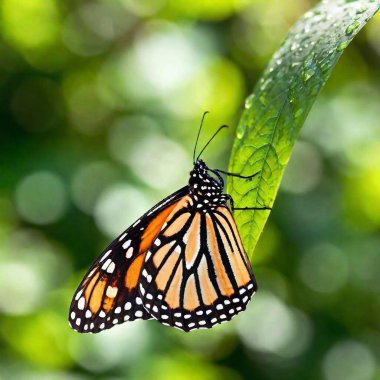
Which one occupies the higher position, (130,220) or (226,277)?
(130,220)

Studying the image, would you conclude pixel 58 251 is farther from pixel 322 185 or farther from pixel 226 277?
pixel 226 277

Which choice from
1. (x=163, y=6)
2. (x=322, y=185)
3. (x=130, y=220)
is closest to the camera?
(x=130, y=220)

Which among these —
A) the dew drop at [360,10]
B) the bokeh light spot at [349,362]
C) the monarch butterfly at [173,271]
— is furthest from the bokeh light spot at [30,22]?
the dew drop at [360,10]

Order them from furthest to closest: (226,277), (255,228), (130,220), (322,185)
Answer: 1. (322,185)
2. (130,220)
3. (226,277)
4. (255,228)

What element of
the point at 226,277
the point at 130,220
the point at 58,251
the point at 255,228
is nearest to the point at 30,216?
the point at 58,251

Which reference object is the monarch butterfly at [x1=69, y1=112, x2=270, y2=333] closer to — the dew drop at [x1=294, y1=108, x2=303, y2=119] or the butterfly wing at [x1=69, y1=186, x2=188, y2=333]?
the butterfly wing at [x1=69, y1=186, x2=188, y2=333]

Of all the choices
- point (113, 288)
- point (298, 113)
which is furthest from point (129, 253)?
point (298, 113)

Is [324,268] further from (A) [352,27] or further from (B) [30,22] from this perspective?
(A) [352,27]
